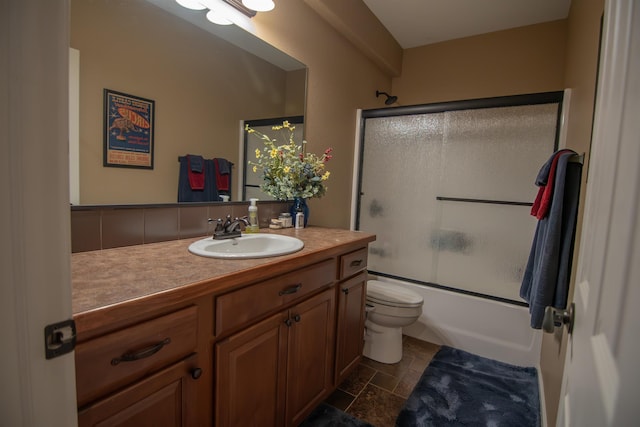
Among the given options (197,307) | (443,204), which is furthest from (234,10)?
(443,204)

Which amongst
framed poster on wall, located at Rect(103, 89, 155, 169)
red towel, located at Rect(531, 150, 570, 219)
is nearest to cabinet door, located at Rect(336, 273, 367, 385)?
red towel, located at Rect(531, 150, 570, 219)

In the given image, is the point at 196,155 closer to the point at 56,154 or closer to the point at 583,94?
the point at 56,154

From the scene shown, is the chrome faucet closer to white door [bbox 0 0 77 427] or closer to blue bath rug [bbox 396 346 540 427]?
white door [bbox 0 0 77 427]

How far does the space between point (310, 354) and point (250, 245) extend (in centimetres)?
59

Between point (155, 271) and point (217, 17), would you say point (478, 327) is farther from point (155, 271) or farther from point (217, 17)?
point (217, 17)

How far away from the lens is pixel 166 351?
86 centimetres

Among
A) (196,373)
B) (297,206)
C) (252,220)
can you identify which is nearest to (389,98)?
(297,206)

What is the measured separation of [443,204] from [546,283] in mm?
1191

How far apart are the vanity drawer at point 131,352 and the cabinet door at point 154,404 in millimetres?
23

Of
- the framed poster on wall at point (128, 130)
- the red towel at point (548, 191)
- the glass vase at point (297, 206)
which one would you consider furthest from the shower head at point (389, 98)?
the framed poster on wall at point (128, 130)

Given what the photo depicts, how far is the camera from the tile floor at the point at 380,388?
1705 mm

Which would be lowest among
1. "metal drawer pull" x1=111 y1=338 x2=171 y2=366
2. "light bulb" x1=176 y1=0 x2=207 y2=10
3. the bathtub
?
the bathtub

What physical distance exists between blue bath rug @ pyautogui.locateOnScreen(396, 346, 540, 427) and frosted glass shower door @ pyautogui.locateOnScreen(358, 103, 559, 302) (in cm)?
51

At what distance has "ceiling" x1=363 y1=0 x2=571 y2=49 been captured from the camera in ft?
8.06
